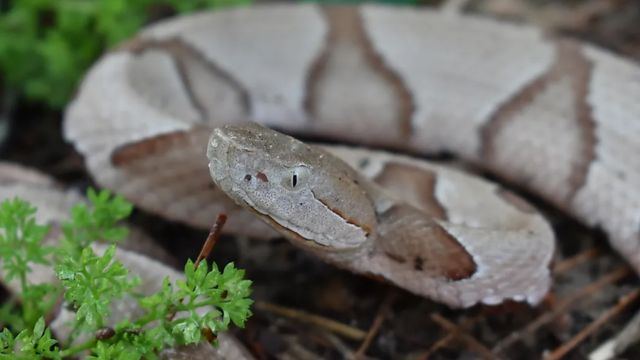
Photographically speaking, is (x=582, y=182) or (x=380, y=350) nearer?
(x=380, y=350)

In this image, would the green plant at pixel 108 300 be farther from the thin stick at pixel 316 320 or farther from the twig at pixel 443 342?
the twig at pixel 443 342

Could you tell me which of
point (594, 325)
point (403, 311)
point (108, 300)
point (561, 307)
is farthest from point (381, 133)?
point (108, 300)

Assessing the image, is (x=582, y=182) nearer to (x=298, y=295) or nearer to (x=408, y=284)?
(x=408, y=284)

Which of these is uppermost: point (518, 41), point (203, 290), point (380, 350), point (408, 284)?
point (518, 41)

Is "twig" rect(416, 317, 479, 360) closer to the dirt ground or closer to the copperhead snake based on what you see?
the dirt ground

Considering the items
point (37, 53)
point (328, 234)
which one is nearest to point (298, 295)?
point (328, 234)

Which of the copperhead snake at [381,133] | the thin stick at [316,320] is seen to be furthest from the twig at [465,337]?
the thin stick at [316,320]
